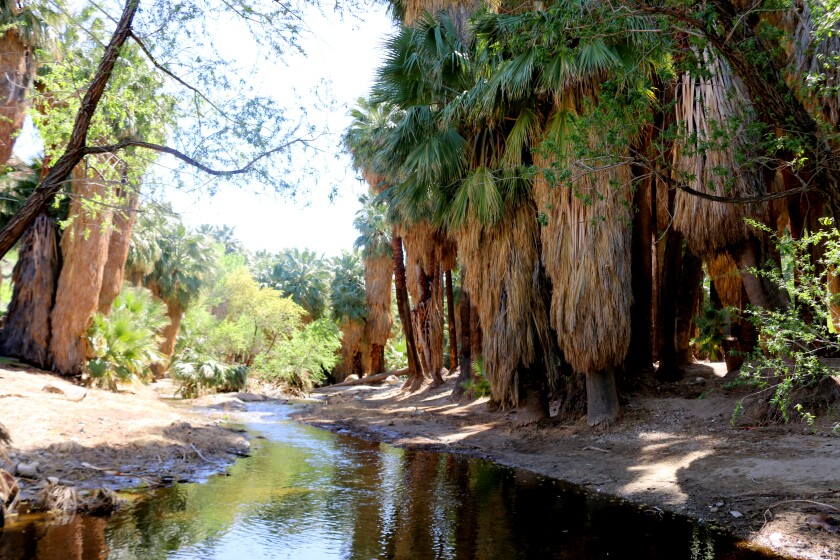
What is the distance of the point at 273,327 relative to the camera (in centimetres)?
3138

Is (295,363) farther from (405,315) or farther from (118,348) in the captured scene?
(118,348)

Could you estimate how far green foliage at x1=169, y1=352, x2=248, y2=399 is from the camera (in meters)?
22.6

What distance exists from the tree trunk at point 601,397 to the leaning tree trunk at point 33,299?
15.3 m

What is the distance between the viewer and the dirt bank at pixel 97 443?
7.81 m

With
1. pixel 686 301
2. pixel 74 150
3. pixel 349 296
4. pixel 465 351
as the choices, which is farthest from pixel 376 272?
pixel 74 150

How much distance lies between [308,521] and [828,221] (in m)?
5.87

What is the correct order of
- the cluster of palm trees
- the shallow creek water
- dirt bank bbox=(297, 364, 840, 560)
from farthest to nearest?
the cluster of palm trees → dirt bank bbox=(297, 364, 840, 560) → the shallow creek water

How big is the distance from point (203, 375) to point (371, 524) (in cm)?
1796

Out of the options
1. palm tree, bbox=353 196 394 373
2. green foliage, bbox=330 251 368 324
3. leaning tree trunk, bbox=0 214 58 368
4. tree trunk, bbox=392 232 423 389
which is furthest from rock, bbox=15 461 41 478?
green foliage, bbox=330 251 368 324

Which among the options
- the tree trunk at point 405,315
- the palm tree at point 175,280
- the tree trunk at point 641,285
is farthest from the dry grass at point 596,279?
the palm tree at point 175,280

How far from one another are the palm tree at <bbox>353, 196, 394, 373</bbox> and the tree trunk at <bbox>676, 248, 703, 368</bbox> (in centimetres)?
1747

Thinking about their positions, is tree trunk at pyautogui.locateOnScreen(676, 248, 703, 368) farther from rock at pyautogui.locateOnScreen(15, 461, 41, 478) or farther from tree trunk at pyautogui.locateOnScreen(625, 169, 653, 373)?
rock at pyautogui.locateOnScreen(15, 461, 41, 478)

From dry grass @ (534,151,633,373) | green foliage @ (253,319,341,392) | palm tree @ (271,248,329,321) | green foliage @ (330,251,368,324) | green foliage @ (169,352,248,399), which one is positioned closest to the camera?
dry grass @ (534,151,633,373)

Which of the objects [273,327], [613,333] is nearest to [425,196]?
[613,333]
